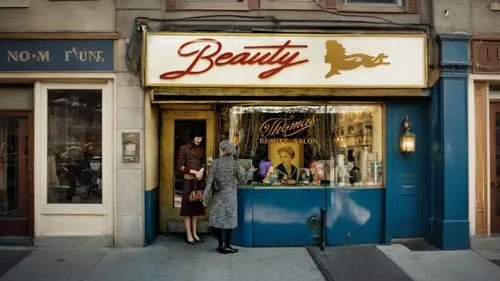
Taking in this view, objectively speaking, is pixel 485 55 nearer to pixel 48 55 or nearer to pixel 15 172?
pixel 48 55

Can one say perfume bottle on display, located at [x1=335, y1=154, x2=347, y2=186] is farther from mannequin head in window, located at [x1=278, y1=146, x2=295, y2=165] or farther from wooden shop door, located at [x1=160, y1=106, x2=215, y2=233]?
wooden shop door, located at [x1=160, y1=106, x2=215, y2=233]

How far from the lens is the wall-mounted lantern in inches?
323

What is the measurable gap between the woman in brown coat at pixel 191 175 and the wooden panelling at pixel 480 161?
4739 mm

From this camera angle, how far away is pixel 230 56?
25.9 ft

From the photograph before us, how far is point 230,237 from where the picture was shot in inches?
317

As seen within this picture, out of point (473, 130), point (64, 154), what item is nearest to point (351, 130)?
point (473, 130)

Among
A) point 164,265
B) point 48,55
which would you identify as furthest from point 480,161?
point 48,55

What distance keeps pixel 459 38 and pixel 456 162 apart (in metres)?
2.05

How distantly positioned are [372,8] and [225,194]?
4.02 meters

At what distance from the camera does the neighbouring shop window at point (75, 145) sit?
823 cm

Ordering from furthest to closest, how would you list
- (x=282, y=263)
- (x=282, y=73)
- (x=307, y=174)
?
(x=307, y=174) < (x=282, y=73) < (x=282, y=263)

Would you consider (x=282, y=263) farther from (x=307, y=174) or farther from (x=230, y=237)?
(x=307, y=174)

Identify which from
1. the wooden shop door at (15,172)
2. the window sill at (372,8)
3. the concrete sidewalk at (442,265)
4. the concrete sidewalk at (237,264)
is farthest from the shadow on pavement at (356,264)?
the wooden shop door at (15,172)

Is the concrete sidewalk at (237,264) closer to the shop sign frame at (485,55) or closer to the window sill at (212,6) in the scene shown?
the shop sign frame at (485,55)
